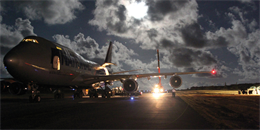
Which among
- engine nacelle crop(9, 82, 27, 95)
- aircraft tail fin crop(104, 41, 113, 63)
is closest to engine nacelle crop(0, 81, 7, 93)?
engine nacelle crop(9, 82, 27, 95)

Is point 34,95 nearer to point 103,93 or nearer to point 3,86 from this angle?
point 3,86

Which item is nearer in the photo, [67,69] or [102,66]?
[67,69]

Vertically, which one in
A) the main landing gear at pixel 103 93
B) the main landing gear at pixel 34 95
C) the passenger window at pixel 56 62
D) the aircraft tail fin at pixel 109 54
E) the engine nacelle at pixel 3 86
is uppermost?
the aircraft tail fin at pixel 109 54

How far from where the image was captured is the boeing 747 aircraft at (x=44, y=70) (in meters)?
13.3

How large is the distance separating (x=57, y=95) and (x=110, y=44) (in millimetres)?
18950

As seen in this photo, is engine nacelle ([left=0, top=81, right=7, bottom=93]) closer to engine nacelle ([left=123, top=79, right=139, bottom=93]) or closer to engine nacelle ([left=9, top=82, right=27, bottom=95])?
engine nacelle ([left=9, top=82, right=27, bottom=95])

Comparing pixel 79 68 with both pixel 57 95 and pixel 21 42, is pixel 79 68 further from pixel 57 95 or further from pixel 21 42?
pixel 21 42

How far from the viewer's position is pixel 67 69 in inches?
727

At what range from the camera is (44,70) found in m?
15.0

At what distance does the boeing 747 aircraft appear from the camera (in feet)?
43.8

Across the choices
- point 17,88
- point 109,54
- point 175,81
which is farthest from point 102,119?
point 109,54

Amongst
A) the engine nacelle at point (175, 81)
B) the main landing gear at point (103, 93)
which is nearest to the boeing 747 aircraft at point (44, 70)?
Answer: the engine nacelle at point (175, 81)

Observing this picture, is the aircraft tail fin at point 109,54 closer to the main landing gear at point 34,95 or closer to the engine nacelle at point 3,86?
the engine nacelle at point 3,86

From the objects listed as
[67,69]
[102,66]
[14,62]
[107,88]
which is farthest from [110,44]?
[14,62]
